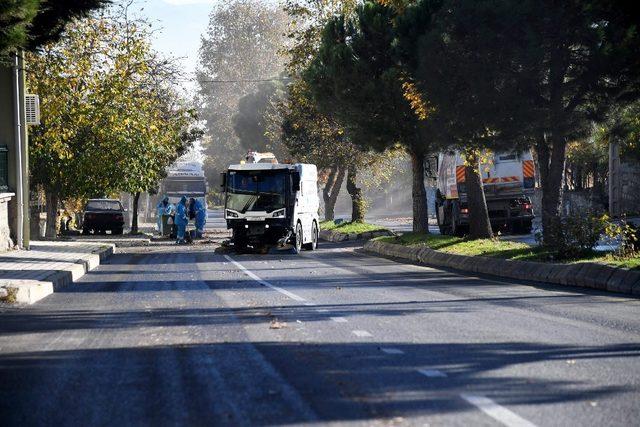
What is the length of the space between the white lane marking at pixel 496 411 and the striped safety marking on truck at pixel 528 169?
3637cm

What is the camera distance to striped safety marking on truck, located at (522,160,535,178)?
4319 cm

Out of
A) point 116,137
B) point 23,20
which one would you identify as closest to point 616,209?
point 116,137

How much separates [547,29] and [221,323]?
14.4 metres

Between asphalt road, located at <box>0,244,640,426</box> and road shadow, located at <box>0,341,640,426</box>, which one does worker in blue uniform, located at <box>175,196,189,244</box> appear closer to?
asphalt road, located at <box>0,244,640,426</box>

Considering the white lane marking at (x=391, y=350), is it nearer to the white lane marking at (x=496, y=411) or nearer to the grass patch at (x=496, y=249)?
the white lane marking at (x=496, y=411)

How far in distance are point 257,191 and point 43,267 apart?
41.1ft

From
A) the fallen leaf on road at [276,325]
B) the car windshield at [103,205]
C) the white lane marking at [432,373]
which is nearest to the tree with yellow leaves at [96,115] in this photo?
the car windshield at [103,205]

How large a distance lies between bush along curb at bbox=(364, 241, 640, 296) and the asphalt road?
82 cm

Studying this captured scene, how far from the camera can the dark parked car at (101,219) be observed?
5569 cm

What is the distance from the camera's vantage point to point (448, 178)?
44188 mm

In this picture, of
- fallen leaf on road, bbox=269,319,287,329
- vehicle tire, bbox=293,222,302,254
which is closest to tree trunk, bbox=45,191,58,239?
vehicle tire, bbox=293,222,302,254

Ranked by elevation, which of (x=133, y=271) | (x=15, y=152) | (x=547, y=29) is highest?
(x=547, y=29)

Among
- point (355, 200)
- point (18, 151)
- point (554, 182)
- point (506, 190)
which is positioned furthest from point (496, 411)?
point (355, 200)

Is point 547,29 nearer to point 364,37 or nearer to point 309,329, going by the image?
point 364,37
